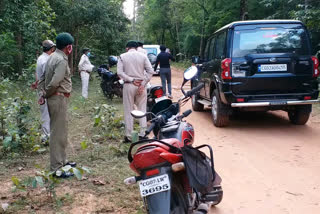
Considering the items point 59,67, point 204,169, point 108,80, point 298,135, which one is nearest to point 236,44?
point 298,135

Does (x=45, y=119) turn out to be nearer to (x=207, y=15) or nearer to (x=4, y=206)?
(x=4, y=206)

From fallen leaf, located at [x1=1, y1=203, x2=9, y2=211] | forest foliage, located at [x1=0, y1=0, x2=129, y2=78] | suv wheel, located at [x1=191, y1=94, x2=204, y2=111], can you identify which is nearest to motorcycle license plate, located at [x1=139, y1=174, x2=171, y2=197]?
fallen leaf, located at [x1=1, y1=203, x2=9, y2=211]

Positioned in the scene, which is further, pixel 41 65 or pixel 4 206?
pixel 41 65

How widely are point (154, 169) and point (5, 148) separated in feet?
13.1

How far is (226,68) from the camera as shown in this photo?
6.77 meters

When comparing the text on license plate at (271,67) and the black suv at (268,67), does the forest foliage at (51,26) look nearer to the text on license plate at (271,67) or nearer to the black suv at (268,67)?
the black suv at (268,67)

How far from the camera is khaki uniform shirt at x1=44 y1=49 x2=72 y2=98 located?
14.6 feet

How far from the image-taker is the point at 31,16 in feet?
38.2

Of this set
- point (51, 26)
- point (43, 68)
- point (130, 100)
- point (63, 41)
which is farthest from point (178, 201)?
point (51, 26)

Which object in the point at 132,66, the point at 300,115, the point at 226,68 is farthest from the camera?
the point at 300,115

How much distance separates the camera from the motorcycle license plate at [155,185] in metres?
2.57

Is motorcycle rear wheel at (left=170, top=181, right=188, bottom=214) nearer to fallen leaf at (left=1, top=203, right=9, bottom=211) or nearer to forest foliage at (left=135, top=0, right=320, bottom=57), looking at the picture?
fallen leaf at (left=1, top=203, right=9, bottom=211)

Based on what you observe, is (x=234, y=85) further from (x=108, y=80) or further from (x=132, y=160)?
(x=108, y=80)

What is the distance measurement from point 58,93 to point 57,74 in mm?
278
